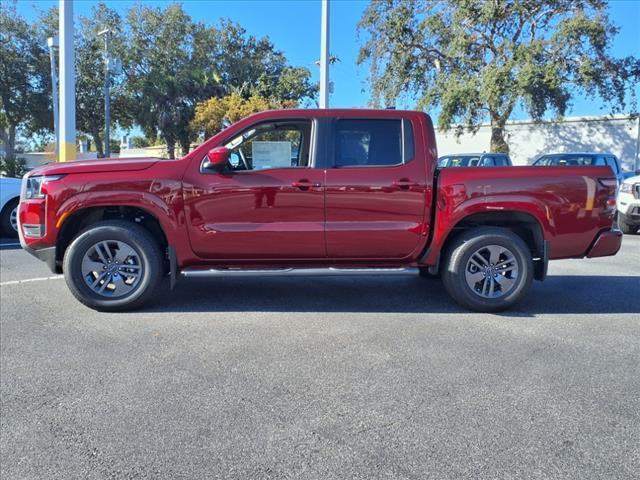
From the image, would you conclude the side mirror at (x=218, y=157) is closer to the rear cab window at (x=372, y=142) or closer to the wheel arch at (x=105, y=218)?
the wheel arch at (x=105, y=218)

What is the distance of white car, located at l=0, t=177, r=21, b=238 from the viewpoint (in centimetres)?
956

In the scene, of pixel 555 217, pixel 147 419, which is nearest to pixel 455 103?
pixel 555 217

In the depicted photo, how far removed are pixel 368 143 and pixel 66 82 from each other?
11340 mm

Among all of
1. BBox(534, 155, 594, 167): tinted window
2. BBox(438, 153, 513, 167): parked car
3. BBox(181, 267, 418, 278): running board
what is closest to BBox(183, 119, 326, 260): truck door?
BBox(181, 267, 418, 278): running board

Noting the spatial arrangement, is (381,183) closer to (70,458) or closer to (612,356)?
(612,356)

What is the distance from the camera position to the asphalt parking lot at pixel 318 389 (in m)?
2.67

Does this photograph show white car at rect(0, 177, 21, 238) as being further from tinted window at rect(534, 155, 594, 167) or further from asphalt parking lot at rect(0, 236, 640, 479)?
tinted window at rect(534, 155, 594, 167)

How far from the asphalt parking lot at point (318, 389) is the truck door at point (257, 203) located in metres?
0.66

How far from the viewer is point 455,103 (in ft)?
78.0

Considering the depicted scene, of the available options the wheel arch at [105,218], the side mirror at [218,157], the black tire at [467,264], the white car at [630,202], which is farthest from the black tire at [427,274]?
the white car at [630,202]

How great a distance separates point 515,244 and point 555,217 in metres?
0.47

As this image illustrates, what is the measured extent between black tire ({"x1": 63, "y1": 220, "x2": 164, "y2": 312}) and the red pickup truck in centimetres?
1

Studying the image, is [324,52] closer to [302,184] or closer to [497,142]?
[302,184]

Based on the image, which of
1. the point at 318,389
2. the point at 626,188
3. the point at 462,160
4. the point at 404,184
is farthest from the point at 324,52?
the point at 318,389
